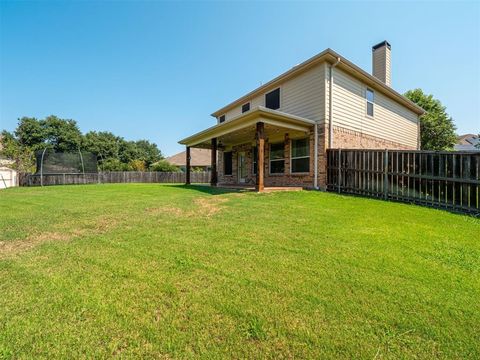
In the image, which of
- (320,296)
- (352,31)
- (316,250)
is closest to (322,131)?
(352,31)

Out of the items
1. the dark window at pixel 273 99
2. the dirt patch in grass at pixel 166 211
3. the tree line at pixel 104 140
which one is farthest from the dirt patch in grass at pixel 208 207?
the tree line at pixel 104 140

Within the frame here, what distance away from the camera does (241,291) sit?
215 cm

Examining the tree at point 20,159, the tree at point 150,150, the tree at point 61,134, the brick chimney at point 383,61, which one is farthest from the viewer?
the tree at point 150,150

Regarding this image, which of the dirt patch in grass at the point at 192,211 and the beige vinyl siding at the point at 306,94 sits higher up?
the beige vinyl siding at the point at 306,94

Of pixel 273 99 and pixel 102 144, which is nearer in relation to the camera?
pixel 273 99

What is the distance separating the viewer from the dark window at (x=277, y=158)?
10938mm

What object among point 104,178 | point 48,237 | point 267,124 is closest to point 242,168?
point 267,124

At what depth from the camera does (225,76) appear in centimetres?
1449

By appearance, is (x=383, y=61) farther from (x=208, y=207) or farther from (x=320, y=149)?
(x=208, y=207)

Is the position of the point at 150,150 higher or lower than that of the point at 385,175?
higher

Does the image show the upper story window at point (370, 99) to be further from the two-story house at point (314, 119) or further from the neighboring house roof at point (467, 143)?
the neighboring house roof at point (467, 143)

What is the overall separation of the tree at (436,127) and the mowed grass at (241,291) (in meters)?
19.9

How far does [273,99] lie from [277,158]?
10.3 feet

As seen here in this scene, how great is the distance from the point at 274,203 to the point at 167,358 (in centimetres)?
501
